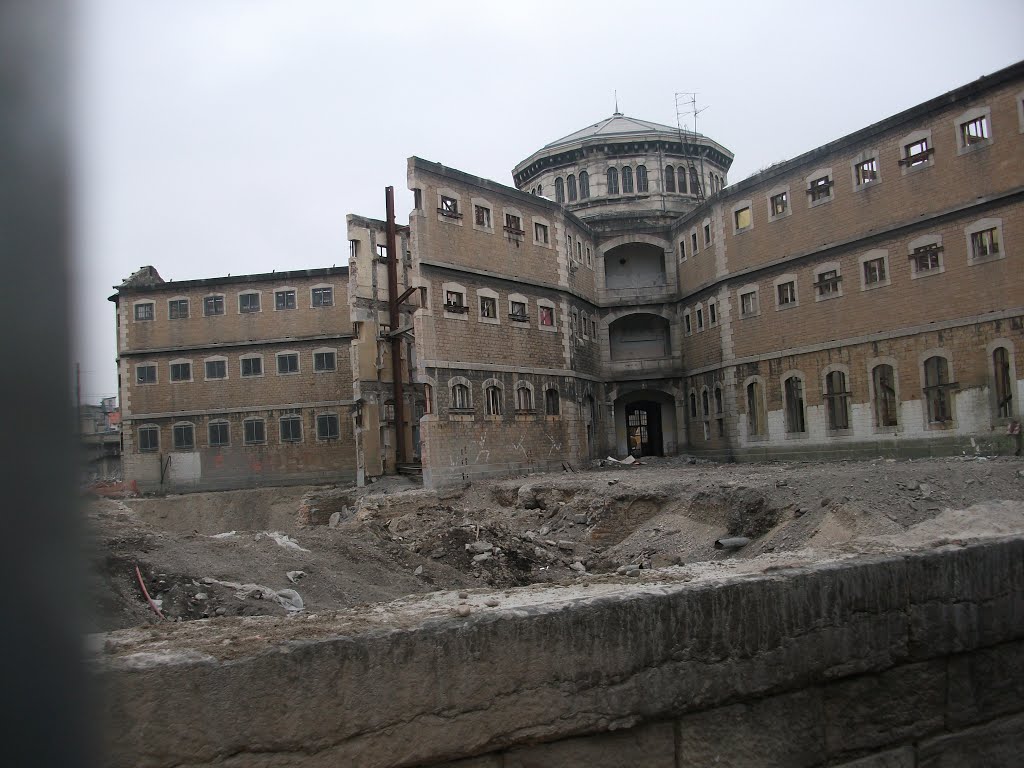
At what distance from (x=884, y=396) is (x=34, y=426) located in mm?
24778

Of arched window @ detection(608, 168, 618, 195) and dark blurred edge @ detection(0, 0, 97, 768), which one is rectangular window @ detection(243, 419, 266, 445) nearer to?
arched window @ detection(608, 168, 618, 195)

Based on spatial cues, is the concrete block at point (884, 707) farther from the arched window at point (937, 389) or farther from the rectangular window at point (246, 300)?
the rectangular window at point (246, 300)

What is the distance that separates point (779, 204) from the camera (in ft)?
86.6

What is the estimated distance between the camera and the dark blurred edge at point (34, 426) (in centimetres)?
185

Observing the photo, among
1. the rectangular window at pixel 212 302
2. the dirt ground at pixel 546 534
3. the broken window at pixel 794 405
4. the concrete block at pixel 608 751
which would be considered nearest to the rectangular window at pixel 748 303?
the broken window at pixel 794 405

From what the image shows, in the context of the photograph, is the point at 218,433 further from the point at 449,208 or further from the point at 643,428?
the point at 643,428

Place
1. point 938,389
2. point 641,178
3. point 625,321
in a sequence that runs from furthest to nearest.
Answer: point 641,178 < point 625,321 < point 938,389

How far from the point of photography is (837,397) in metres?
24.5

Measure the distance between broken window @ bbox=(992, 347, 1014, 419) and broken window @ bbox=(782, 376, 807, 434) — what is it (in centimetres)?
637

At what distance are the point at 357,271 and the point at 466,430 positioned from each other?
8.13m

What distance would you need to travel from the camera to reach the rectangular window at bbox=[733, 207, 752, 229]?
27.7m

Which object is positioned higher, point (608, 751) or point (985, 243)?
point (985, 243)

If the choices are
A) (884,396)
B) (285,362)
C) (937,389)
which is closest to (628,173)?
(884,396)

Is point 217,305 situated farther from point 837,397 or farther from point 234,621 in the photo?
point 234,621
